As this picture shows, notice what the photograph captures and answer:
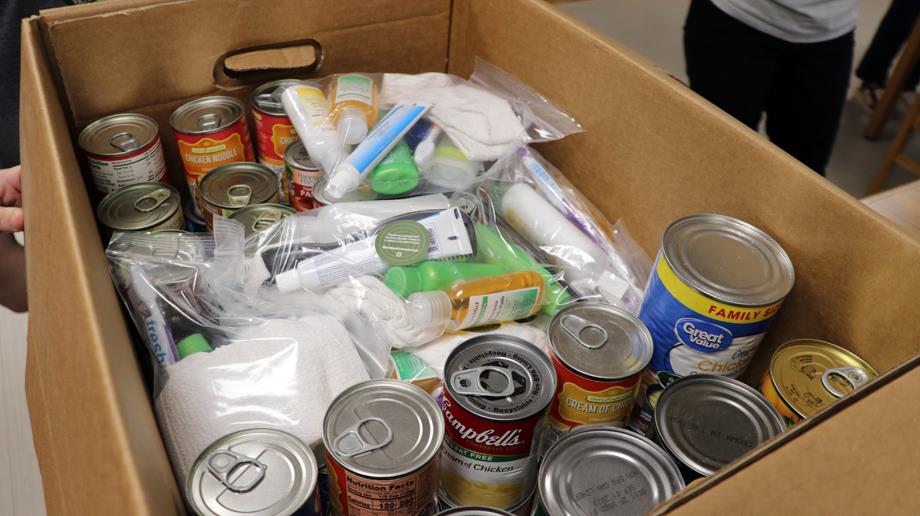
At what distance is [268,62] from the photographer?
3.60ft

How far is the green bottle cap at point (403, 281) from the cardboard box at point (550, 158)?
1.03 feet

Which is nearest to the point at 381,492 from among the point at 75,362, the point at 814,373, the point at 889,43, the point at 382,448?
the point at 382,448

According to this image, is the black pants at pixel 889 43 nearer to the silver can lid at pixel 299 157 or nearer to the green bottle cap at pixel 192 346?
the silver can lid at pixel 299 157

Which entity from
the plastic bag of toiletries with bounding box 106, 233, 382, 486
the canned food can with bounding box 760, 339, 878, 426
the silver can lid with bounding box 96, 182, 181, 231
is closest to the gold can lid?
the canned food can with bounding box 760, 339, 878, 426

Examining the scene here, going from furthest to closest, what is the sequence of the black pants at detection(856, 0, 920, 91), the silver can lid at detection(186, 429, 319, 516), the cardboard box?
the black pants at detection(856, 0, 920, 91), the silver can lid at detection(186, 429, 319, 516), the cardboard box

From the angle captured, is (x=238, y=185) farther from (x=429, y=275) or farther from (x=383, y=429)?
(x=383, y=429)

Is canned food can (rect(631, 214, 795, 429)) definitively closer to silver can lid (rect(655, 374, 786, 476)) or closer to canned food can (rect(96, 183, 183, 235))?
silver can lid (rect(655, 374, 786, 476))

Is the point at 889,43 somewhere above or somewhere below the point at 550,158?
below

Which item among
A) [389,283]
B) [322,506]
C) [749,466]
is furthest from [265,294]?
[749,466]

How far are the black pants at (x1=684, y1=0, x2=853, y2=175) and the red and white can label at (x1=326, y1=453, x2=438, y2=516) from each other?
126 cm

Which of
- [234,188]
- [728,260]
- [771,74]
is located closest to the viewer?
[728,260]

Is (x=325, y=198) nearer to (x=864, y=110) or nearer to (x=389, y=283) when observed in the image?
(x=389, y=283)

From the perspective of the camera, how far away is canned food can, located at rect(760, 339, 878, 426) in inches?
26.0

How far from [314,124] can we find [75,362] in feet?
1.79
